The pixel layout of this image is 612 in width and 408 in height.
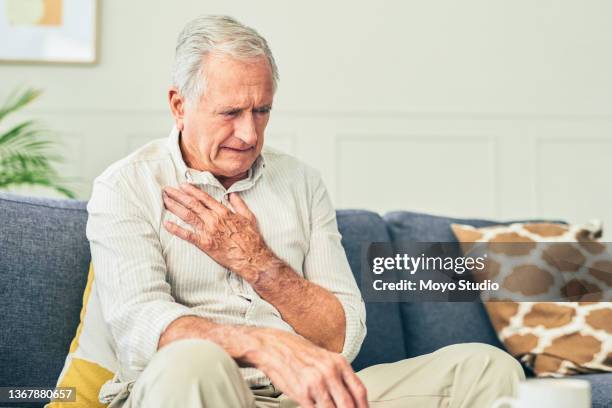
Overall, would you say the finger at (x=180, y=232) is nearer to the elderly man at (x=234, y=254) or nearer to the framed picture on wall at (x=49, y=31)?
the elderly man at (x=234, y=254)

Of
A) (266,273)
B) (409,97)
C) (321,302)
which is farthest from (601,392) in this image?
(409,97)

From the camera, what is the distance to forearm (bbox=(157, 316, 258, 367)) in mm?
1310

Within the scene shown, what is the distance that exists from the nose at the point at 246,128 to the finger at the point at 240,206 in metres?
0.13

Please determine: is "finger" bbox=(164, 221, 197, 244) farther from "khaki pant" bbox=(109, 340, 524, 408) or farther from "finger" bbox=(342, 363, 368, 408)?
"finger" bbox=(342, 363, 368, 408)

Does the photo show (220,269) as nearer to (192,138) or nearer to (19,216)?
(192,138)

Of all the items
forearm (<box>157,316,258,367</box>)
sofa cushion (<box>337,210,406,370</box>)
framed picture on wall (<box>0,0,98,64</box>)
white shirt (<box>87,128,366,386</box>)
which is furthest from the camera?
framed picture on wall (<box>0,0,98,64</box>)

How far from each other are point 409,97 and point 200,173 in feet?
7.42

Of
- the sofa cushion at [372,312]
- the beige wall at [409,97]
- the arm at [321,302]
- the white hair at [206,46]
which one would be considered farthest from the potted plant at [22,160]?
the arm at [321,302]

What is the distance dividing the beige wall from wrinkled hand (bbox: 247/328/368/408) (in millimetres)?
2498

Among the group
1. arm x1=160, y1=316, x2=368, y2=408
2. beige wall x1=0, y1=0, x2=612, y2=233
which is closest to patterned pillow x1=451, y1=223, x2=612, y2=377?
arm x1=160, y1=316, x2=368, y2=408

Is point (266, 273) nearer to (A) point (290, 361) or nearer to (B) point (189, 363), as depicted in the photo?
(A) point (290, 361)

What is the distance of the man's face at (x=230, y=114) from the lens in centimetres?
162

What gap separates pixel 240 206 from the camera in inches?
66.6

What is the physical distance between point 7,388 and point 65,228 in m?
0.37
